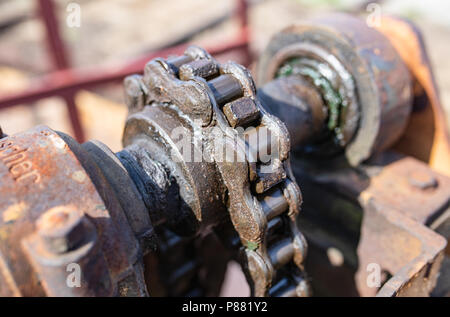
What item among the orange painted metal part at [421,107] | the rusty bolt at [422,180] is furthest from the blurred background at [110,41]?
the rusty bolt at [422,180]

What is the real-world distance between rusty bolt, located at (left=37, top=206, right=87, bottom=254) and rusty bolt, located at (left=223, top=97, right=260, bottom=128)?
46 cm

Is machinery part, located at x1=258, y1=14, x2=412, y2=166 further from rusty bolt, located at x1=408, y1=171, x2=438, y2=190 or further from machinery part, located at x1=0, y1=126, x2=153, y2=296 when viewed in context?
machinery part, located at x1=0, y1=126, x2=153, y2=296

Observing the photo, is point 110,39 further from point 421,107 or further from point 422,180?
point 422,180

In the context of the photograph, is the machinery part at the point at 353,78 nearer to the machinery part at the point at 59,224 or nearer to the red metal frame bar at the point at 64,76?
the machinery part at the point at 59,224

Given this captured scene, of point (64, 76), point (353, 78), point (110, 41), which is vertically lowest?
point (110, 41)

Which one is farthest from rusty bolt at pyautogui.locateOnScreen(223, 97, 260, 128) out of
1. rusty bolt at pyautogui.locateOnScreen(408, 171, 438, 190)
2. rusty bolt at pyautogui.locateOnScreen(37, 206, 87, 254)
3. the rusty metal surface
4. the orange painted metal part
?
the orange painted metal part

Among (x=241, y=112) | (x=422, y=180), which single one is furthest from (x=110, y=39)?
(x=241, y=112)

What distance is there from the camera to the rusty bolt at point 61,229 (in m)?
0.78

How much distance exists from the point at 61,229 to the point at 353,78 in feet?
3.65

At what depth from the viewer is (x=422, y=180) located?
1587 millimetres

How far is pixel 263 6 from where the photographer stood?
20.6 feet

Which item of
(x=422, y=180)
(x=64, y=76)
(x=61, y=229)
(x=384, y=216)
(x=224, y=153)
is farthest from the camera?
(x=64, y=76)

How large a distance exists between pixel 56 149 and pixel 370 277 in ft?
3.63

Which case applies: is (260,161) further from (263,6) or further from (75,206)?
(263,6)
